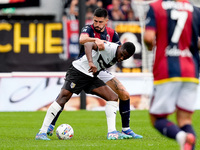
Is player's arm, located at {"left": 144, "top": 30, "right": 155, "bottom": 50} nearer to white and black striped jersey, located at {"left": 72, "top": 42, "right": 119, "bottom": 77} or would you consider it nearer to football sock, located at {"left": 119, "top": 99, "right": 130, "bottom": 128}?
white and black striped jersey, located at {"left": 72, "top": 42, "right": 119, "bottom": 77}

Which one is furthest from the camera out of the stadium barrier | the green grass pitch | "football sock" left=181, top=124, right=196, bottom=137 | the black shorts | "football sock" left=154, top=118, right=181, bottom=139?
the stadium barrier

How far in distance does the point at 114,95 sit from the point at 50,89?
24.0 ft

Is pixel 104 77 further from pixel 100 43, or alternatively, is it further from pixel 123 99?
pixel 100 43

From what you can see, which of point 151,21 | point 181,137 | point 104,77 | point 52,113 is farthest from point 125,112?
point 181,137

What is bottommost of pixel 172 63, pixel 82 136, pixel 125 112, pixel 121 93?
pixel 82 136

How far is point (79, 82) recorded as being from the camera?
8492 millimetres

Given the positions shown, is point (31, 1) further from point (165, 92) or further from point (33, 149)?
point (165, 92)

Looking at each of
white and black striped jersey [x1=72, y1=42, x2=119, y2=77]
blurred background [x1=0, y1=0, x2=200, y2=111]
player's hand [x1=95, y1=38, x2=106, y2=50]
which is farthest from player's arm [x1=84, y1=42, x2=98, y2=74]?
blurred background [x1=0, y1=0, x2=200, y2=111]

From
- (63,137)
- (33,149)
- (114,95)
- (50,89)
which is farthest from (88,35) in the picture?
(50,89)

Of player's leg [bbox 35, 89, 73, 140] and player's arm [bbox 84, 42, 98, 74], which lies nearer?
player's arm [bbox 84, 42, 98, 74]

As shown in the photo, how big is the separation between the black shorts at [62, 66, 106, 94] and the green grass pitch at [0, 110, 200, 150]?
0.80 meters

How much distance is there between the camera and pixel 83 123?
11.8m

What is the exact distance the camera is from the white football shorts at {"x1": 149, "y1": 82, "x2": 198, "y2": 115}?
526 centimetres

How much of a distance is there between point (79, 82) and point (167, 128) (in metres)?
3.42
